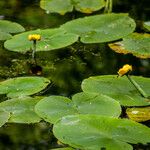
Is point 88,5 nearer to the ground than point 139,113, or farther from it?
farther from it

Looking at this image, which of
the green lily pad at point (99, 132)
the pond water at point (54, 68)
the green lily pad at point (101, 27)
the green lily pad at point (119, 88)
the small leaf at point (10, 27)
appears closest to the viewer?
the green lily pad at point (99, 132)

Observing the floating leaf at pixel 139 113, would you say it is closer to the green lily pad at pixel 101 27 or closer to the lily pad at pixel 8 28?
the green lily pad at pixel 101 27

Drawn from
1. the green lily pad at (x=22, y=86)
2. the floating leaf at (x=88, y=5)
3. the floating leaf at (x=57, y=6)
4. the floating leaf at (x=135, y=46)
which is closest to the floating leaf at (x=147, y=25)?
the floating leaf at (x=135, y=46)

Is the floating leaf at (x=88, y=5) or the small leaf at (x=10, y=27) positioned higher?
the floating leaf at (x=88, y=5)

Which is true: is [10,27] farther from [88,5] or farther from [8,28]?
[88,5]

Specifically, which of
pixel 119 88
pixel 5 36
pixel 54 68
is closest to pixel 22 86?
pixel 54 68

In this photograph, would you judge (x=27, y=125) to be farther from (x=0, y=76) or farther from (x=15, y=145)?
(x=0, y=76)

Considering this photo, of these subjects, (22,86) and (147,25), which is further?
(147,25)
